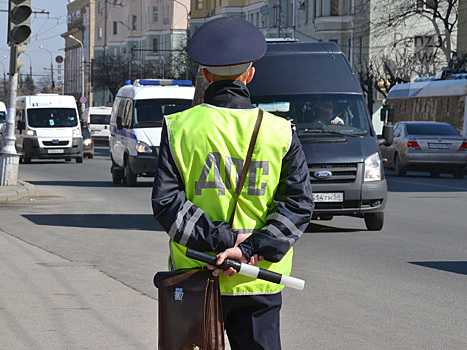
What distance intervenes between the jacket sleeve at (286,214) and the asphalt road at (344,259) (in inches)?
107

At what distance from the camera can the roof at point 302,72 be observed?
14.2 m

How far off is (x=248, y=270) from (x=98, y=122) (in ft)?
189

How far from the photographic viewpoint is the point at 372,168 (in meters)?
13.2

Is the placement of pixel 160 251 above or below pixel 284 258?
below

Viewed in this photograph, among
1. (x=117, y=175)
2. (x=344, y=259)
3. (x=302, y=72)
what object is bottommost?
(x=117, y=175)

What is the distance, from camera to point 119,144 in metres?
24.5

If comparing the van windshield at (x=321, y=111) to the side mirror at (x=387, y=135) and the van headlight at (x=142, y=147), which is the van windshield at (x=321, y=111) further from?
the van headlight at (x=142, y=147)

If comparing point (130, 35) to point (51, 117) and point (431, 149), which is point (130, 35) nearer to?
point (51, 117)

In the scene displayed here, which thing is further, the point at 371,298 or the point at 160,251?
the point at 160,251

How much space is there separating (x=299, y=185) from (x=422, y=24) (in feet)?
207

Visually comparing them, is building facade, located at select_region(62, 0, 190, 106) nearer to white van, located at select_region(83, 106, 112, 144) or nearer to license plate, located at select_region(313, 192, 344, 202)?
white van, located at select_region(83, 106, 112, 144)

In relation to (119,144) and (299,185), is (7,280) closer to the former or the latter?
(299,185)

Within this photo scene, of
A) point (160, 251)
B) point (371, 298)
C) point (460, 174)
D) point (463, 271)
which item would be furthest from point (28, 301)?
point (460, 174)

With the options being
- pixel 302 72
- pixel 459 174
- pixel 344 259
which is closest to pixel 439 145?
pixel 459 174
